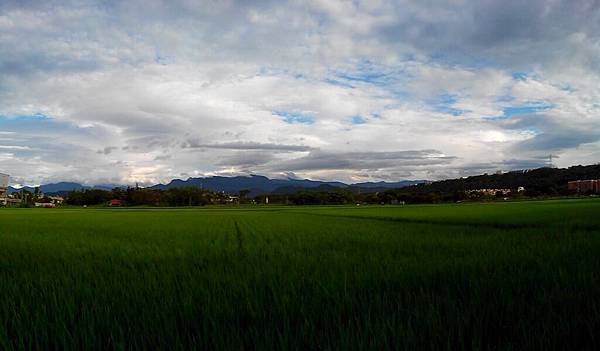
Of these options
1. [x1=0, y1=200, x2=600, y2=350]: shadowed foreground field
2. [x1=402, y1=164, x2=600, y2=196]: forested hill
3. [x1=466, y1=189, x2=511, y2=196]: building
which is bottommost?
[x1=0, y1=200, x2=600, y2=350]: shadowed foreground field

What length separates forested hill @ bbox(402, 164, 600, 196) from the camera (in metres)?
91.9

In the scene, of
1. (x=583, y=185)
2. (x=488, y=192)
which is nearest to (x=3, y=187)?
(x=488, y=192)

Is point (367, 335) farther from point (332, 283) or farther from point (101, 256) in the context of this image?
point (101, 256)

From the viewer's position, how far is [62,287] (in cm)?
354

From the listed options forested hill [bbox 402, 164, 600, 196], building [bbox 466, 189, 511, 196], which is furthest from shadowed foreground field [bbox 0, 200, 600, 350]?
building [bbox 466, 189, 511, 196]

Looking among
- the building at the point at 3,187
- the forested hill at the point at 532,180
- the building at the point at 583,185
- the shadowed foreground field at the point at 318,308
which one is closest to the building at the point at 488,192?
the forested hill at the point at 532,180

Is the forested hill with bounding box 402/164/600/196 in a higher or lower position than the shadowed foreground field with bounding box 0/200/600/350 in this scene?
higher

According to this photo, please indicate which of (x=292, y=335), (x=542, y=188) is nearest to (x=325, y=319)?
(x=292, y=335)

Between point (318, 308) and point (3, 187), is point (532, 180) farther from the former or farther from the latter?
point (3, 187)

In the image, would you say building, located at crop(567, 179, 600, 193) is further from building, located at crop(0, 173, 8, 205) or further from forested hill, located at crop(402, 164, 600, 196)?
building, located at crop(0, 173, 8, 205)

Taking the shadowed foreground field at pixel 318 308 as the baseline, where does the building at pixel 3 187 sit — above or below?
above

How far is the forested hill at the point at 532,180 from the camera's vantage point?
91.9 metres

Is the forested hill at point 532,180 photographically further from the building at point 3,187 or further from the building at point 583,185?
the building at point 3,187

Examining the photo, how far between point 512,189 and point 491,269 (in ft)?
385
